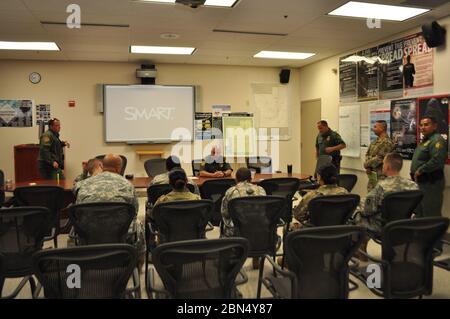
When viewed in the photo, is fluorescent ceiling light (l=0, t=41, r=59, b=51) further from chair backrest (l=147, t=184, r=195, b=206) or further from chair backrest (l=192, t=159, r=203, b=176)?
chair backrest (l=147, t=184, r=195, b=206)

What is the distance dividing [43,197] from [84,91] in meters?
4.86

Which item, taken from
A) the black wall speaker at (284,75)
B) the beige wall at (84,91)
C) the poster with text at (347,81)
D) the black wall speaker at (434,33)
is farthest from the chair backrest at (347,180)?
the black wall speaker at (284,75)

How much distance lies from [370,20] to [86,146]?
19.5 ft

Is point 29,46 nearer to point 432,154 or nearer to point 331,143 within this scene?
point 331,143

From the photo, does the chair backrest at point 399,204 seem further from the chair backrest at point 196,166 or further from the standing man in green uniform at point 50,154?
the standing man in green uniform at point 50,154

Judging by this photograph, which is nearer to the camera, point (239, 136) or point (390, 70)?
point (390, 70)

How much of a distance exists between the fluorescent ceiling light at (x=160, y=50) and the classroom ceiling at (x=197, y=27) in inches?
6.8

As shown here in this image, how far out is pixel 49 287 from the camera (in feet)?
6.55

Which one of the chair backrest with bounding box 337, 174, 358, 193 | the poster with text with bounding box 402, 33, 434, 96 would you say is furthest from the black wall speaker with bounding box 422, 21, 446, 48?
the chair backrest with bounding box 337, 174, 358, 193

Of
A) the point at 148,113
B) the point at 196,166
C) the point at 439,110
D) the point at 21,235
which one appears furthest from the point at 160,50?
the point at 21,235

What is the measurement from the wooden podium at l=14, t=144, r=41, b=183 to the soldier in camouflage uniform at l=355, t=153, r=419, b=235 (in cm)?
603

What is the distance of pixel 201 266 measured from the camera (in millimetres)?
2045

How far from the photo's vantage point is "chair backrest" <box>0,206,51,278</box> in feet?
9.10

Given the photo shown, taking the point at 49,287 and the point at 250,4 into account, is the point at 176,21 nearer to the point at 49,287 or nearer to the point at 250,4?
the point at 250,4
